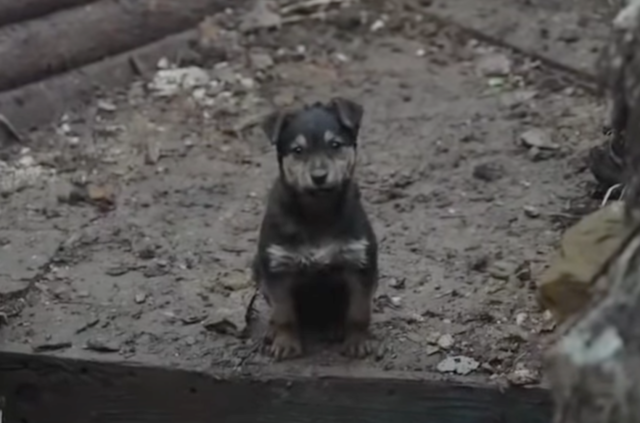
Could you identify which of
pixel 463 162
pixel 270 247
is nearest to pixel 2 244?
pixel 270 247

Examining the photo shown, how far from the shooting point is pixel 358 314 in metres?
3.94

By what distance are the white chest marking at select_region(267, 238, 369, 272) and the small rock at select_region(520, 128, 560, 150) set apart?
1573 mm

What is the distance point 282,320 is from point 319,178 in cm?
40

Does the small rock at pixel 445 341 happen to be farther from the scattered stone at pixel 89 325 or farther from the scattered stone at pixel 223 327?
the scattered stone at pixel 89 325

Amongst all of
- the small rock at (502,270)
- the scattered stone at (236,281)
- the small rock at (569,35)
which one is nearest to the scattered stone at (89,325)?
the scattered stone at (236,281)

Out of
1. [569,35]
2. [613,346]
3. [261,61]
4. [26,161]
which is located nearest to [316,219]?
[613,346]

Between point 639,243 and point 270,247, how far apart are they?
4.14ft

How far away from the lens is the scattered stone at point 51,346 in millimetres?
4125

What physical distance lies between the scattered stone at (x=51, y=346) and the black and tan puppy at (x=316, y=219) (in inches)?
22.7

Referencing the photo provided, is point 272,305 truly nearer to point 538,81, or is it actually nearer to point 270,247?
point 270,247

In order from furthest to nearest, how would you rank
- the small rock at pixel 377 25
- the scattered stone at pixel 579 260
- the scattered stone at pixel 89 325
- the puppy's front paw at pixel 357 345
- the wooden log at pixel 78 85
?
the small rock at pixel 377 25 < the wooden log at pixel 78 85 < the scattered stone at pixel 89 325 < the puppy's front paw at pixel 357 345 < the scattered stone at pixel 579 260

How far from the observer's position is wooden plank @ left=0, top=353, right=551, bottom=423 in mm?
3914

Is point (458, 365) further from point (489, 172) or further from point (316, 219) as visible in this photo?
point (489, 172)

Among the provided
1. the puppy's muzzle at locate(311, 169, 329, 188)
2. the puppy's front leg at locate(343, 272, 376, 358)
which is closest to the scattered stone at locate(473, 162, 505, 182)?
the puppy's front leg at locate(343, 272, 376, 358)
